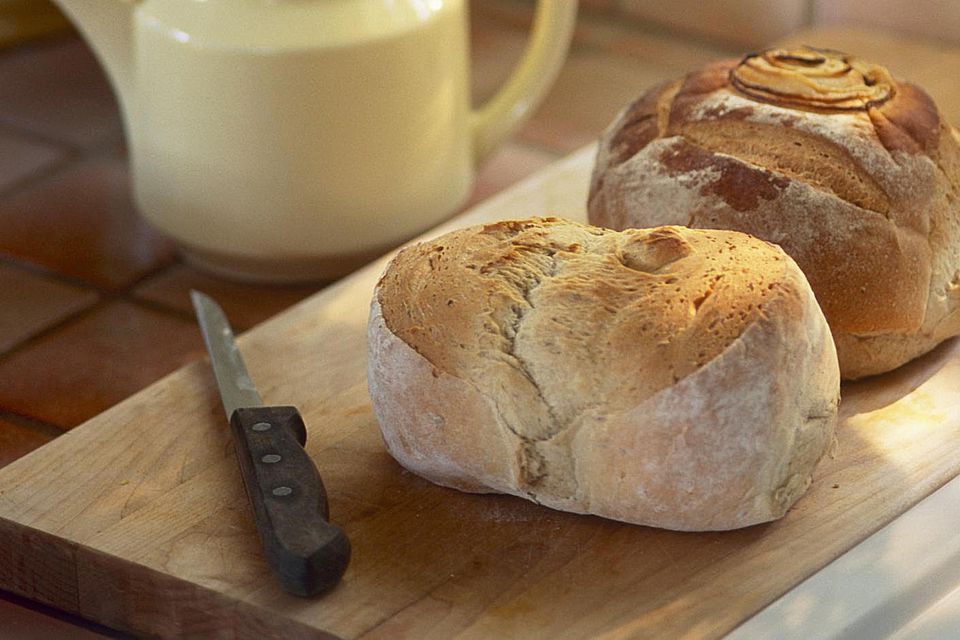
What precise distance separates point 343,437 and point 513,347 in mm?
153

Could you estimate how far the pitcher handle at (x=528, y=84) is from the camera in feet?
3.70

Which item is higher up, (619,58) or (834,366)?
(834,366)

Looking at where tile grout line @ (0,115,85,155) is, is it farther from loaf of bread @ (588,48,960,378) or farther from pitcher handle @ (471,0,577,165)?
loaf of bread @ (588,48,960,378)

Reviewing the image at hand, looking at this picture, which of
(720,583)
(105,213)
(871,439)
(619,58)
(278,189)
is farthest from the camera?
(619,58)

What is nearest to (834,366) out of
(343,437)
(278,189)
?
(343,437)

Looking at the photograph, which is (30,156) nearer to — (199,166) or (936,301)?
(199,166)

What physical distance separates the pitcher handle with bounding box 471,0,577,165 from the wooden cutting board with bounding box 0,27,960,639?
0.33 metres

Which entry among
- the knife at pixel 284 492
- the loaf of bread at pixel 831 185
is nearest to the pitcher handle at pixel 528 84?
the loaf of bread at pixel 831 185

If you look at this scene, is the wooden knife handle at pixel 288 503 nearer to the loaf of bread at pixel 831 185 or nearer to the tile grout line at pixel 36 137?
the loaf of bread at pixel 831 185

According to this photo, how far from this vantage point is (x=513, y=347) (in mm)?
731

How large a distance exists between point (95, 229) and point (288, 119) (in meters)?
0.28

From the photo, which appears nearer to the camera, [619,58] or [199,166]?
[199,166]

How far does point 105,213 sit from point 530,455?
0.62 m

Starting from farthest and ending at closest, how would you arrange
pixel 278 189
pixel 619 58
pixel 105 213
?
pixel 619 58, pixel 105 213, pixel 278 189
